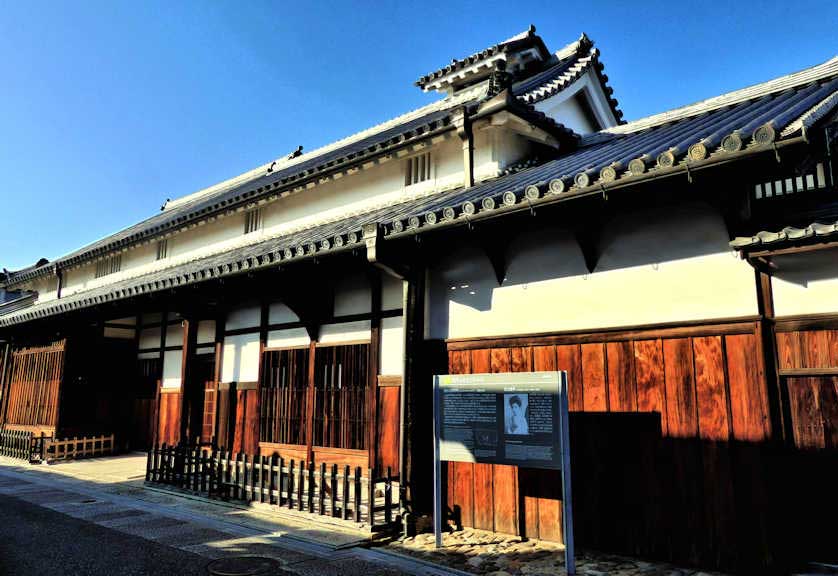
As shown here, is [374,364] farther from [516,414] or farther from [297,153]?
[297,153]

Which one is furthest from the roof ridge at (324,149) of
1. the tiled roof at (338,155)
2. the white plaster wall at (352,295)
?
the white plaster wall at (352,295)

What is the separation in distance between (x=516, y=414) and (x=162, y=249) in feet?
48.6

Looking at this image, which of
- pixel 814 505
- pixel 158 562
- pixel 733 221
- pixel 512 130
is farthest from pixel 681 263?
pixel 158 562

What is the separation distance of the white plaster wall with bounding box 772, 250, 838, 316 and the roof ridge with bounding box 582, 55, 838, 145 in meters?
4.67

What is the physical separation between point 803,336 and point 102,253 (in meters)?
20.7

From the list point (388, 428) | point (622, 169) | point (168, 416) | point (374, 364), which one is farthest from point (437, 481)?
point (168, 416)

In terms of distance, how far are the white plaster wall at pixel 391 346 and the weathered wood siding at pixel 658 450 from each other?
2.21 metres

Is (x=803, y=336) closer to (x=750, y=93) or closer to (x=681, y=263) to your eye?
(x=681, y=263)

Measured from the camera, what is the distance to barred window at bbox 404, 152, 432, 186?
10828 mm

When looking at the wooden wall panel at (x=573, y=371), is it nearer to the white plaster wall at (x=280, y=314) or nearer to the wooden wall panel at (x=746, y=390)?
the wooden wall panel at (x=746, y=390)

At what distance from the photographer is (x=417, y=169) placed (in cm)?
1099

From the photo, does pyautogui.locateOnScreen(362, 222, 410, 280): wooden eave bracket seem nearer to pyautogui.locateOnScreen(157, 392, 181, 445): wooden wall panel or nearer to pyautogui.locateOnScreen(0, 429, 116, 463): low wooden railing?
pyautogui.locateOnScreen(157, 392, 181, 445): wooden wall panel

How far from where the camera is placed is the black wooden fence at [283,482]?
763 cm

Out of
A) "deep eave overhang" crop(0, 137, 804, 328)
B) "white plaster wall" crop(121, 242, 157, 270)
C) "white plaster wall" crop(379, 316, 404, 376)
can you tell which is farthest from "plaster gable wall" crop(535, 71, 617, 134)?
"white plaster wall" crop(121, 242, 157, 270)
